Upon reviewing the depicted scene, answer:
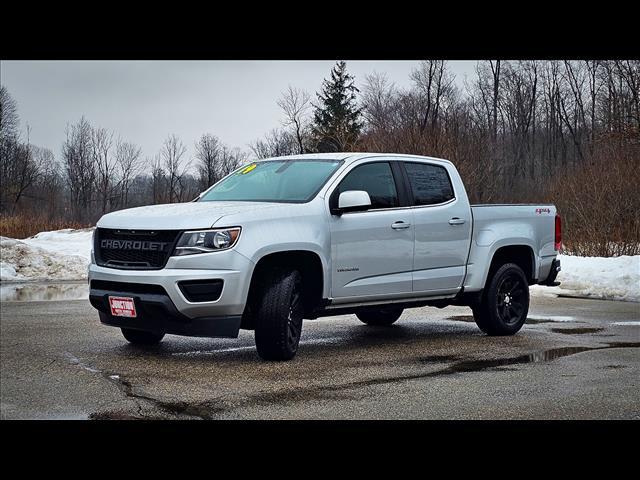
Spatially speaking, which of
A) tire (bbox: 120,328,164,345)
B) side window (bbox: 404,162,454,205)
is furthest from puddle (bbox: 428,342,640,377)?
tire (bbox: 120,328,164,345)

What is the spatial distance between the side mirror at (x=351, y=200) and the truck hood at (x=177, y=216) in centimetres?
65

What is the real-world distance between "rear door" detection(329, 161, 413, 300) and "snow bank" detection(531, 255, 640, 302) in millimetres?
7321

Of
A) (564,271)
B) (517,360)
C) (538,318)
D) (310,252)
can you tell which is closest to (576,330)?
(538,318)

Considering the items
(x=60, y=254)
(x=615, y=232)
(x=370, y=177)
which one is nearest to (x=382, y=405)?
(x=370, y=177)

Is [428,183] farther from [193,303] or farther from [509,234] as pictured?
[193,303]

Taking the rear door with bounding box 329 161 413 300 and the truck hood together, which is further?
the rear door with bounding box 329 161 413 300

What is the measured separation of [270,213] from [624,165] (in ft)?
53.3

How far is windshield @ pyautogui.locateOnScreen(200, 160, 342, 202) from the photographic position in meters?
8.64

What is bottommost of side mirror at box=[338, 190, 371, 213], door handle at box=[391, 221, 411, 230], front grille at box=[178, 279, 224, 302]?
front grille at box=[178, 279, 224, 302]

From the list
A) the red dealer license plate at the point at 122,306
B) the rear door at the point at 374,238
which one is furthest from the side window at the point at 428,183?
the red dealer license plate at the point at 122,306

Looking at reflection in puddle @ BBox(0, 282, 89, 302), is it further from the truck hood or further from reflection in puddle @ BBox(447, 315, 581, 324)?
the truck hood

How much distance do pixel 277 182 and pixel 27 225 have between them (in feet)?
72.8

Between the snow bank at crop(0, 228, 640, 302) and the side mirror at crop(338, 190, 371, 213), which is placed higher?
the side mirror at crop(338, 190, 371, 213)

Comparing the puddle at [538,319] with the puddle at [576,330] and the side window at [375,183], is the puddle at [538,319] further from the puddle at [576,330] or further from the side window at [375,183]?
the side window at [375,183]
